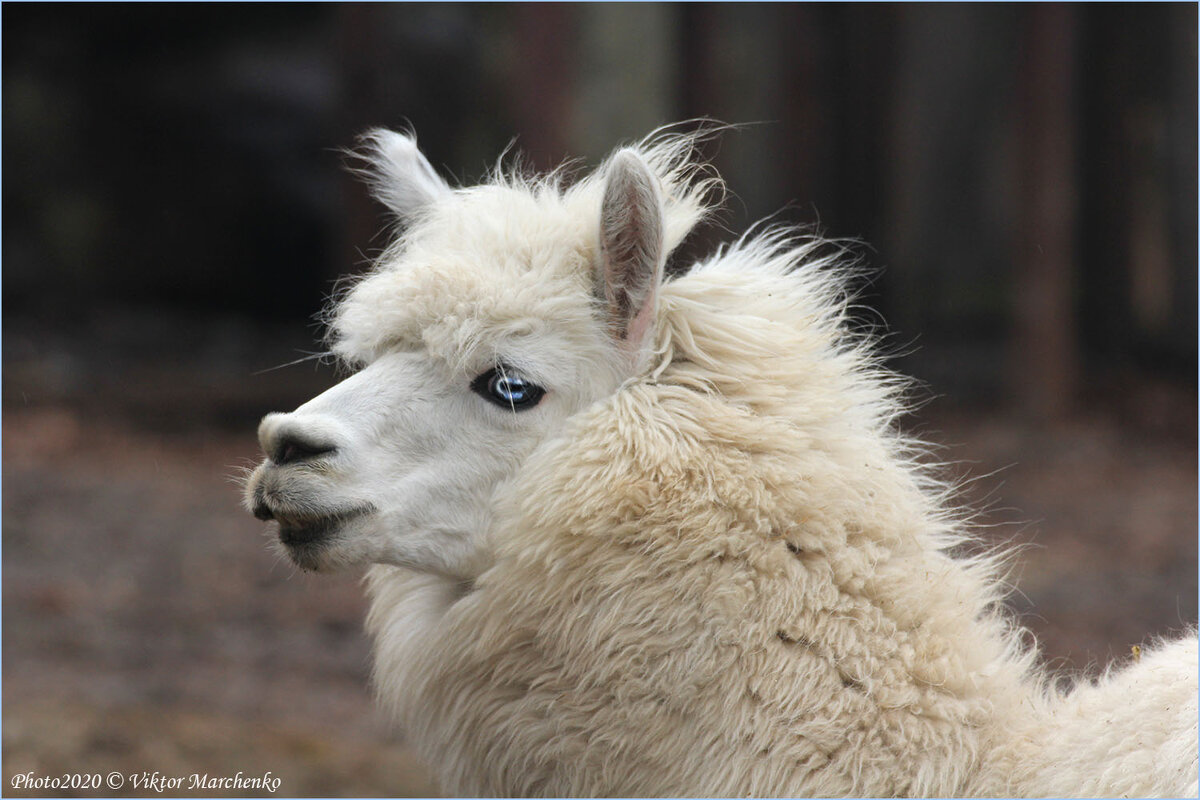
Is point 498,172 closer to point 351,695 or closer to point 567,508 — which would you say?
point 567,508

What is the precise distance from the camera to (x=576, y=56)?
7945 millimetres

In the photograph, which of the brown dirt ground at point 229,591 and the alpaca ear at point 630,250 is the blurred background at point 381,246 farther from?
the alpaca ear at point 630,250

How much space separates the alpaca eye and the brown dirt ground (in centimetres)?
182

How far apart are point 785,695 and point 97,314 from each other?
1106 cm

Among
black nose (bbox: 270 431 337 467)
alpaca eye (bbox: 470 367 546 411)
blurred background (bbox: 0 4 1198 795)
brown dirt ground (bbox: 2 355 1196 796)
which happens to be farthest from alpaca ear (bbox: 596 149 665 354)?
blurred background (bbox: 0 4 1198 795)

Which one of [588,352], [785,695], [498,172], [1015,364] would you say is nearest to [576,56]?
[1015,364]

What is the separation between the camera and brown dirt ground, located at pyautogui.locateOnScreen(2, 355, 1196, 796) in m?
4.91

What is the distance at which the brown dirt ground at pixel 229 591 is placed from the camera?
491 cm

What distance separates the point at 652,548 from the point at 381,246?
6.63m

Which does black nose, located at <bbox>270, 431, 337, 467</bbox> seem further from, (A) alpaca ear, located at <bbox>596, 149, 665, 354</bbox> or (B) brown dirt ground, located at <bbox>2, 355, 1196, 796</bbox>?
(B) brown dirt ground, located at <bbox>2, 355, 1196, 796</bbox>

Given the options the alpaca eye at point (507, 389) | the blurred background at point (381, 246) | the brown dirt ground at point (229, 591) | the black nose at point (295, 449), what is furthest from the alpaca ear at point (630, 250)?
the blurred background at point (381, 246)

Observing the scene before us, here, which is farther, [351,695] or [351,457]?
[351,695]

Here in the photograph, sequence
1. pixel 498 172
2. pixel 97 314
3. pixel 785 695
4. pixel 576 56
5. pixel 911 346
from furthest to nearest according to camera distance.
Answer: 1. pixel 97 314
2. pixel 911 346
3. pixel 576 56
4. pixel 498 172
5. pixel 785 695

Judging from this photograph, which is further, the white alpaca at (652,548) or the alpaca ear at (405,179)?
the alpaca ear at (405,179)
